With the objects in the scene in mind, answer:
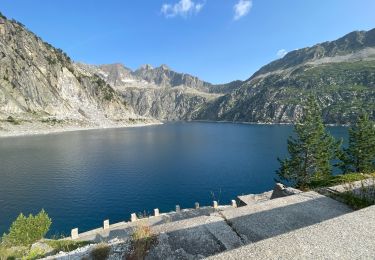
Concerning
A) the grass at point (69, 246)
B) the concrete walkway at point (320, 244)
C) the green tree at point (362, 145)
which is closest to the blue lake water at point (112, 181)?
the green tree at point (362, 145)

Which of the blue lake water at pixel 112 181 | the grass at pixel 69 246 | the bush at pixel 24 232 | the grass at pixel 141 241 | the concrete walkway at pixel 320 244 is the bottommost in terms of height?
the blue lake water at pixel 112 181

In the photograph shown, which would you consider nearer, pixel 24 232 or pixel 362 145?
pixel 24 232

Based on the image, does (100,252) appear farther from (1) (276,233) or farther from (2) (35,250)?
(2) (35,250)

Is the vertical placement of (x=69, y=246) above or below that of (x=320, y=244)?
below

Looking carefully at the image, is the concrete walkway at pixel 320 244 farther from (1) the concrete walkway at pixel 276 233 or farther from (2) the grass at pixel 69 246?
(2) the grass at pixel 69 246

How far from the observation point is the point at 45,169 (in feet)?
262

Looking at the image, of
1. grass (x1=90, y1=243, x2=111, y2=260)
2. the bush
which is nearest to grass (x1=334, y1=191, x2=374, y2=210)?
grass (x1=90, y1=243, x2=111, y2=260)

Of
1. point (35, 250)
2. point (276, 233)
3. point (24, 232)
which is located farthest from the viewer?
point (24, 232)

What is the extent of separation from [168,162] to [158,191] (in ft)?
117

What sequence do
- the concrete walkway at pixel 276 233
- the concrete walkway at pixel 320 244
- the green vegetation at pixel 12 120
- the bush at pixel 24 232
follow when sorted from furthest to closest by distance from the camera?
the green vegetation at pixel 12 120, the bush at pixel 24 232, the concrete walkway at pixel 276 233, the concrete walkway at pixel 320 244

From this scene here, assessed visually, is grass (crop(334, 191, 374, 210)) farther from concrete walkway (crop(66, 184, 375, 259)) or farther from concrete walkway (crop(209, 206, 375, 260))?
concrete walkway (crop(209, 206, 375, 260))

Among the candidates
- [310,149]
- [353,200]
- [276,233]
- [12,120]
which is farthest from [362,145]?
[12,120]

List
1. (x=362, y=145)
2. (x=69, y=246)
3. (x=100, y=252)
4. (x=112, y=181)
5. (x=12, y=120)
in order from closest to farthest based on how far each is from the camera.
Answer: (x=100, y=252) < (x=69, y=246) < (x=362, y=145) < (x=112, y=181) < (x=12, y=120)

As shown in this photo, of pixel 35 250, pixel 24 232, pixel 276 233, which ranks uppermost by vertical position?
pixel 276 233
